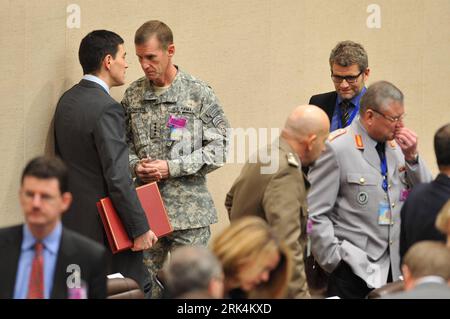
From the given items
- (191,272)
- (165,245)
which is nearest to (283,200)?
(191,272)

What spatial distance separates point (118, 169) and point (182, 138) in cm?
73

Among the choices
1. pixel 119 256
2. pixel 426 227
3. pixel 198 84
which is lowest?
pixel 119 256

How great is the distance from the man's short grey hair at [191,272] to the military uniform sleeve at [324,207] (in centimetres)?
178

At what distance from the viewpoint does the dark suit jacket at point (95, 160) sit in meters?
5.60

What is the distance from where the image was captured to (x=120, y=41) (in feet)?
19.4

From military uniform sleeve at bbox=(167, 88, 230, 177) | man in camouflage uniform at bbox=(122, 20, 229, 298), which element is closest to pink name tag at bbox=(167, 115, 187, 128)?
man in camouflage uniform at bbox=(122, 20, 229, 298)

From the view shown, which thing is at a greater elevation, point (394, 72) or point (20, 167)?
point (394, 72)

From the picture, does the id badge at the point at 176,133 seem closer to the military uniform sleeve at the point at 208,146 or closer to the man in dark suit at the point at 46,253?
the military uniform sleeve at the point at 208,146

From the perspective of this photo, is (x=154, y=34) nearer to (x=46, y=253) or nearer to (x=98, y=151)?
(x=98, y=151)

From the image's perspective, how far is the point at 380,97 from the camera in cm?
536

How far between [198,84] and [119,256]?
1272mm
